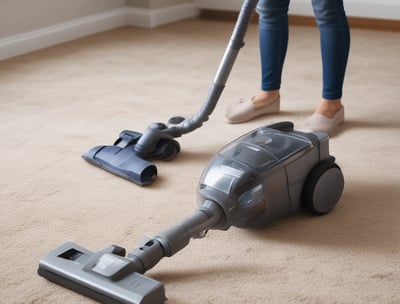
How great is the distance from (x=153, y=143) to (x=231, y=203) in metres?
0.50

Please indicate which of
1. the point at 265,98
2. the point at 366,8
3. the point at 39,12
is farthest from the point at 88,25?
the point at 265,98

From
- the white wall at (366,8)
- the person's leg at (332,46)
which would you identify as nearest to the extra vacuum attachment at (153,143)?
the person's leg at (332,46)

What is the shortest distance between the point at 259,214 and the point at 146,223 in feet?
0.88

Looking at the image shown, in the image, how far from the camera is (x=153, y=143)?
6.03ft

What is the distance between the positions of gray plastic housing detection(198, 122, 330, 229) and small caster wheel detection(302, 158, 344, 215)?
13 mm

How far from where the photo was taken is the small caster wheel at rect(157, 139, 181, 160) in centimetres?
187

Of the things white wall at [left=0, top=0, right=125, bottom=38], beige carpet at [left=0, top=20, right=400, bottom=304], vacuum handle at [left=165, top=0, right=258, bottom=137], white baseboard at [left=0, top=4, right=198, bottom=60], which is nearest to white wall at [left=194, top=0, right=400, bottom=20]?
beige carpet at [left=0, top=20, right=400, bottom=304]

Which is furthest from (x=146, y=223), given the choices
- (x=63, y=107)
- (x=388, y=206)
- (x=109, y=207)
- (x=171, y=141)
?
(x=63, y=107)

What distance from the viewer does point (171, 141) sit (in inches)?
74.2

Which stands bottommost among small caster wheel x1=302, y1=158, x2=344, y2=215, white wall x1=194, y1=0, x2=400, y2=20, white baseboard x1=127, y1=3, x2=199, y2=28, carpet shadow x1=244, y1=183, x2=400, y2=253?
white baseboard x1=127, y1=3, x2=199, y2=28

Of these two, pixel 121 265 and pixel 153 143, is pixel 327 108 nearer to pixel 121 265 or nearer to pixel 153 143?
pixel 153 143

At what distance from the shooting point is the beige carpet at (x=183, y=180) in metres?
1.30

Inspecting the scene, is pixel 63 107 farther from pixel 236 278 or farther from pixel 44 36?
pixel 236 278

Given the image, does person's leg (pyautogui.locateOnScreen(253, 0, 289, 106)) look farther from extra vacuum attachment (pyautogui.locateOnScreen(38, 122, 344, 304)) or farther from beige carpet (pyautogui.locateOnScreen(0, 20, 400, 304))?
extra vacuum attachment (pyautogui.locateOnScreen(38, 122, 344, 304))
